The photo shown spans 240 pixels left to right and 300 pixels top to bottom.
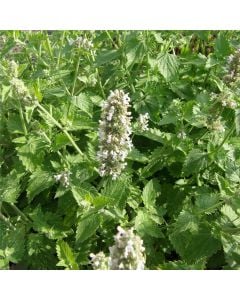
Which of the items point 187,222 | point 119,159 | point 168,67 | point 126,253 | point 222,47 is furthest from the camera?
point 222,47

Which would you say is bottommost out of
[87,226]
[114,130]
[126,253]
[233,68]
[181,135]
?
[87,226]

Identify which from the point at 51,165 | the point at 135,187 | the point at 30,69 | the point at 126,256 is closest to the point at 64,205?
the point at 51,165

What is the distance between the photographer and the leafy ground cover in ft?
8.87

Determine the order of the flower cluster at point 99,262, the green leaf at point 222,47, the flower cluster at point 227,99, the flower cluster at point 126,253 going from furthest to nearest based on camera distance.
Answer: the green leaf at point 222,47
the flower cluster at point 227,99
the flower cluster at point 99,262
the flower cluster at point 126,253

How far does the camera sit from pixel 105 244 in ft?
10.4

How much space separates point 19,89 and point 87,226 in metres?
0.90

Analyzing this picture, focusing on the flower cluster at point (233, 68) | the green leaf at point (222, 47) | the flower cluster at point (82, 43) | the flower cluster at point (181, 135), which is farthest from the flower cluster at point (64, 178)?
the green leaf at point (222, 47)

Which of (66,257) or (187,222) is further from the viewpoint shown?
(187,222)

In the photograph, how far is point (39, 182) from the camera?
293cm

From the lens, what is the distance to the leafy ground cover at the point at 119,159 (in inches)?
106

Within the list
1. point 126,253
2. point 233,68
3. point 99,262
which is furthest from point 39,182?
point 233,68

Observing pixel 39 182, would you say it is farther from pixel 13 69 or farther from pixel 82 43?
pixel 82 43

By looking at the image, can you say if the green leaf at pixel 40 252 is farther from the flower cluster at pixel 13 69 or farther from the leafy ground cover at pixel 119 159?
the flower cluster at pixel 13 69

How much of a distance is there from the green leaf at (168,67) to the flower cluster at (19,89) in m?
1.03
